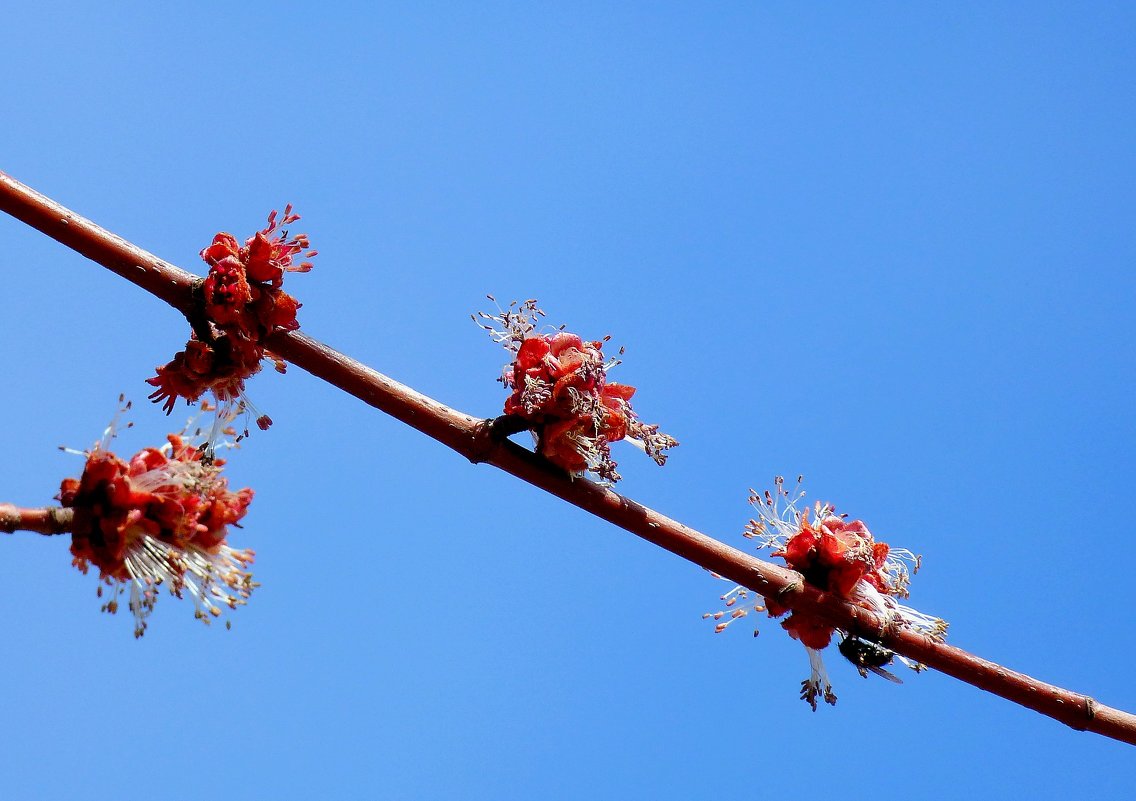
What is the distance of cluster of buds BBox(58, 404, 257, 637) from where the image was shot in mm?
3670

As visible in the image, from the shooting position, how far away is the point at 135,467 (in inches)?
151

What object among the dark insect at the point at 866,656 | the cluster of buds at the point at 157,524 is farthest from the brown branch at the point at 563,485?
the cluster of buds at the point at 157,524

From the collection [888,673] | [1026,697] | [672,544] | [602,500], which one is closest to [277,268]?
[602,500]

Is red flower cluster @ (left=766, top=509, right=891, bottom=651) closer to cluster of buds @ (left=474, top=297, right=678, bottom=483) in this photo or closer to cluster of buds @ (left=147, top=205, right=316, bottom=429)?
cluster of buds @ (left=474, top=297, right=678, bottom=483)

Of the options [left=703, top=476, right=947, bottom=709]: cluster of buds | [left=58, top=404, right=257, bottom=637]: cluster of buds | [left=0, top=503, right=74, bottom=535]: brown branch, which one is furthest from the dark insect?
[left=0, top=503, right=74, bottom=535]: brown branch

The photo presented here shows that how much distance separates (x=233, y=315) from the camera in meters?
4.43

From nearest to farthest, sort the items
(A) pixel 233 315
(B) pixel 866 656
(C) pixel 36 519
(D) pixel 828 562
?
(C) pixel 36 519, (A) pixel 233 315, (B) pixel 866 656, (D) pixel 828 562

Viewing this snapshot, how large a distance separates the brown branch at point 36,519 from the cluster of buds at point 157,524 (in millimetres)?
69

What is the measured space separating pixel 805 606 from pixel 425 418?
203 centimetres

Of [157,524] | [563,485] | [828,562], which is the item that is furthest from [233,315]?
[828,562]

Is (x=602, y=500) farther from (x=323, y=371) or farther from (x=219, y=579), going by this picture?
(x=219, y=579)

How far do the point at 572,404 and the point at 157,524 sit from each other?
1.78 m

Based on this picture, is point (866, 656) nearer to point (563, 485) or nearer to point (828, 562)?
point (828, 562)

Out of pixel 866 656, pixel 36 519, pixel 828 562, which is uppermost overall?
pixel 828 562
